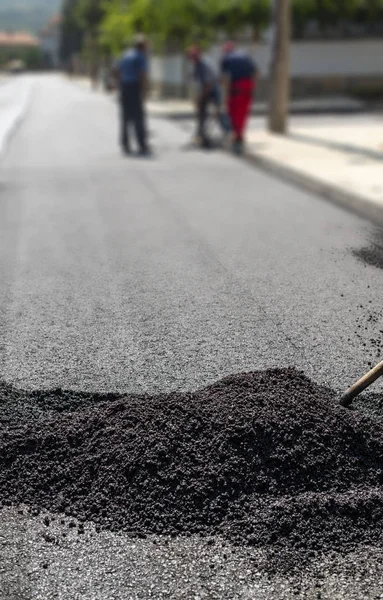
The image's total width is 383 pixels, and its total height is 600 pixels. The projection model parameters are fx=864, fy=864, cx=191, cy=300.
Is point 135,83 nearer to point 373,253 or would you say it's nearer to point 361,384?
point 373,253

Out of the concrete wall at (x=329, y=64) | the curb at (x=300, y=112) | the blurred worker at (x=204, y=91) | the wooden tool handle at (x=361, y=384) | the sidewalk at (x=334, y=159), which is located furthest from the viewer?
the concrete wall at (x=329, y=64)

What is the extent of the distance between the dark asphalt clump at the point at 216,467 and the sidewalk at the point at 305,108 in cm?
2308

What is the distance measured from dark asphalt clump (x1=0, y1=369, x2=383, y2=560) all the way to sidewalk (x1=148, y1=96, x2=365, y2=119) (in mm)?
23079

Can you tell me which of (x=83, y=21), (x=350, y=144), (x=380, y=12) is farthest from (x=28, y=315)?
(x=83, y=21)

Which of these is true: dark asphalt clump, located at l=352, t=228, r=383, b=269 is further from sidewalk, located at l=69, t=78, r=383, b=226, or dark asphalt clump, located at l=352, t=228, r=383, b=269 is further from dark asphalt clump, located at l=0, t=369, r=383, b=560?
dark asphalt clump, located at l=0, t=369, r=383, b=560

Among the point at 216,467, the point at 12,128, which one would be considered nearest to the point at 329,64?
the point at 12,128

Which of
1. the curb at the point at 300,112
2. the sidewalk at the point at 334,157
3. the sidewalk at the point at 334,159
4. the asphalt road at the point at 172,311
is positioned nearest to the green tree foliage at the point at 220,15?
the curb at the point at 300,112

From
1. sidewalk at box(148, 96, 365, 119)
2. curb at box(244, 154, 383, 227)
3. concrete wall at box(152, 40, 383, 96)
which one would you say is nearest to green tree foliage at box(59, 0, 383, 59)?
concrete wall at box(152, 40, 383, 96)

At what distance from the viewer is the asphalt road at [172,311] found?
119 inches

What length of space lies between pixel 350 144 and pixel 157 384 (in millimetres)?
12528

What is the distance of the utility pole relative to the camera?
712 inches

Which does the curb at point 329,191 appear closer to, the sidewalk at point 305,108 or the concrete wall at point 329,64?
the sidewalk at point 305,108

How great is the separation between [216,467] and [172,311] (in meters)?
2.43

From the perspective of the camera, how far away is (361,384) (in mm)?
4055
